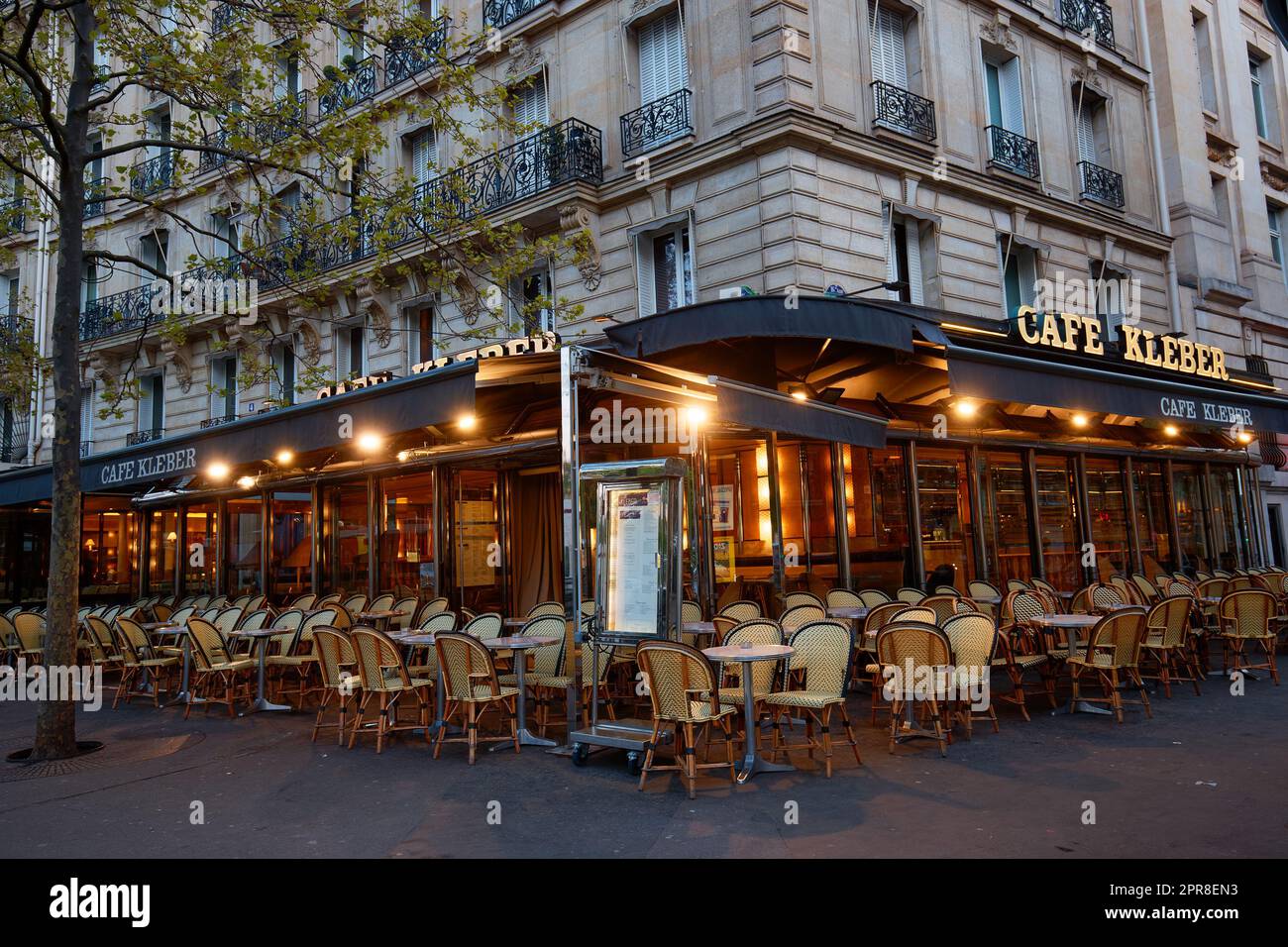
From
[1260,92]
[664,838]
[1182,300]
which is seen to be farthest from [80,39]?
[1260,92]

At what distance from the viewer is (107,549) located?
1903 cm

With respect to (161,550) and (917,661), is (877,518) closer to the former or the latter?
(917,661)

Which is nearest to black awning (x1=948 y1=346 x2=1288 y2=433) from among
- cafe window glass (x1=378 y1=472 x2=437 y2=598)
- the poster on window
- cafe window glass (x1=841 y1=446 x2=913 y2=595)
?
the poster on window

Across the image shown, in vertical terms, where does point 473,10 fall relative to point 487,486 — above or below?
above

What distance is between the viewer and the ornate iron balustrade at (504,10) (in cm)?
1517

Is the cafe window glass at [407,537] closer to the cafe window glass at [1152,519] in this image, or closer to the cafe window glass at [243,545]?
the cafe window glass at [243,545]

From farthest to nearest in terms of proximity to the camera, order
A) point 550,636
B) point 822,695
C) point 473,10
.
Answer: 1. point 473,10
2. point 550,636
3. point 822,695

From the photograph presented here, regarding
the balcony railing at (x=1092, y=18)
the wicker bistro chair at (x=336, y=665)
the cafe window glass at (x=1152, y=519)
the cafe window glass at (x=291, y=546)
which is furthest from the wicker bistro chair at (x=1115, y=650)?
the balcony railing at (x=1092, y=18)

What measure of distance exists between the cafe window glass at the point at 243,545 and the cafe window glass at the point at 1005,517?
42.1 feet

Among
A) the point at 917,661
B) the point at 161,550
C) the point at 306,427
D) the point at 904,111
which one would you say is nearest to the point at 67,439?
the point at 306,427

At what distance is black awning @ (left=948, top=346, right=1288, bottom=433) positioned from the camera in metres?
7.78

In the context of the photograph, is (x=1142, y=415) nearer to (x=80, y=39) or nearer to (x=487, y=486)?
(x=487, y=486)
